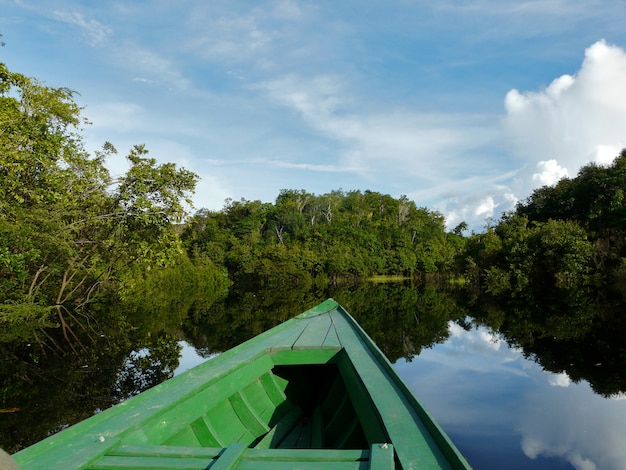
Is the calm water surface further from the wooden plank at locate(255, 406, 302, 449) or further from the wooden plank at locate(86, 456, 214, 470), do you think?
the wooden plank at locate(86, 456, 214, 470)

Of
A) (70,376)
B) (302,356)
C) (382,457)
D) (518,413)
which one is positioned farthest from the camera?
(70,376)

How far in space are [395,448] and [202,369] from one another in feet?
6.35

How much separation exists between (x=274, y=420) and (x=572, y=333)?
33.6 feet

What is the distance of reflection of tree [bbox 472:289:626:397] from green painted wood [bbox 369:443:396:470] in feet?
20.6

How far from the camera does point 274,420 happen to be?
150 inches

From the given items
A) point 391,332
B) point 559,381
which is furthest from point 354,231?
point 559,381

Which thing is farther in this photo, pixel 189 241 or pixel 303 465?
pixel 189 241

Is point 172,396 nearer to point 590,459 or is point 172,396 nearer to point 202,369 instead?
point 202,369

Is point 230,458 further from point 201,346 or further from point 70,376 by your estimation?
point 201,346

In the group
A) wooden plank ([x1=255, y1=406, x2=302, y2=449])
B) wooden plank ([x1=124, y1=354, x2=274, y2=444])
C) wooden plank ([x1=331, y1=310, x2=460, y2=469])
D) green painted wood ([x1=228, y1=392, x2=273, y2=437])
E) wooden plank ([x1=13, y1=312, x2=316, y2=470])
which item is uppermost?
wooden plank ([x1=331, y1=310, x2=460, y2=469])

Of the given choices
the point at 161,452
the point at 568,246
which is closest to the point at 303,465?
the point at 161,452

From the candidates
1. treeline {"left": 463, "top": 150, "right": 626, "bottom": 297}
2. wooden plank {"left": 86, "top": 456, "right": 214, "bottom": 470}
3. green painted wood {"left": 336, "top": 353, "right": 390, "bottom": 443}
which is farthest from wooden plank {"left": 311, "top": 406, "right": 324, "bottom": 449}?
treeline {"left": 463, "top": 150, "right": 626, "bottom": 297}

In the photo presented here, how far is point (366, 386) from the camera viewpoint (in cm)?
299

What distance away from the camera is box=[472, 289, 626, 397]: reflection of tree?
7.71 m
